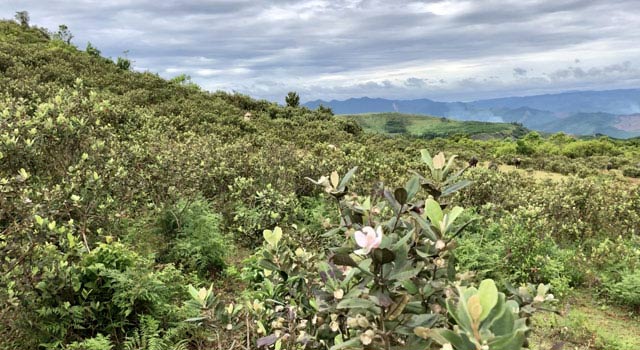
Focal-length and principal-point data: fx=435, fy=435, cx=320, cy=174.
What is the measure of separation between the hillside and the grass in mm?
95235

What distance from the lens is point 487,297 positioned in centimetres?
96

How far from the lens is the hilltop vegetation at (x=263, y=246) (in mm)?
1439

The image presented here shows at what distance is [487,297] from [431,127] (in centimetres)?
13292

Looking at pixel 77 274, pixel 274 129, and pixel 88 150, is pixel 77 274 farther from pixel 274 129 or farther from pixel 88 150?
pixel 274 129

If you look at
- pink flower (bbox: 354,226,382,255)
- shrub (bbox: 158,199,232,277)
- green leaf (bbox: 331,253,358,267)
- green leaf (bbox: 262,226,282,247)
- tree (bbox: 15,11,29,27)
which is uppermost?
tree (bbox: 15,11,29,27)

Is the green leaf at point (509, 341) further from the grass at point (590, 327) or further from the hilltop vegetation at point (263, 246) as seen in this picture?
the grass at point (590, 327)

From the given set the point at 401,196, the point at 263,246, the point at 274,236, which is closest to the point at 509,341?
the point at 401,196

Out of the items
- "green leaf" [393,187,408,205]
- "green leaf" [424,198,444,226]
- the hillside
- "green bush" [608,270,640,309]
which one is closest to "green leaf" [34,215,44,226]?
"green leaf" [393,187,408,205]

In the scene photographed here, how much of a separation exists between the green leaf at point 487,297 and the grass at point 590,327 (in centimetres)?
390

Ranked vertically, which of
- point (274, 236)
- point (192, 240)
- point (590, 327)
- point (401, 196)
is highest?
point (401, 196)

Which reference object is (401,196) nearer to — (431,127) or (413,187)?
(413,187)

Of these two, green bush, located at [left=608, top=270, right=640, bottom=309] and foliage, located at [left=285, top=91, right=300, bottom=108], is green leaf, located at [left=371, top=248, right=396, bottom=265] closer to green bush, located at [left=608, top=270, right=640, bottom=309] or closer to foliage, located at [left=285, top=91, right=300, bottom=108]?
green bush, located at [left=608, top=270, right=640, bottom=309]

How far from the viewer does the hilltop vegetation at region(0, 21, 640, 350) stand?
4.72 feet

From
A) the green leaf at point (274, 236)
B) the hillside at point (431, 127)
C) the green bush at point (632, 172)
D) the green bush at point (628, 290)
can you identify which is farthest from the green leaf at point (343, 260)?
the hillside at point (431, 127)
